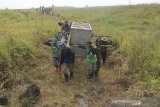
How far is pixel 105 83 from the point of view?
13.0m

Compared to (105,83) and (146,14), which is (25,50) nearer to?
(105,83)

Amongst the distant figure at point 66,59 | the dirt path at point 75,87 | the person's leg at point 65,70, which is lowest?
the dirt path at point 75,87

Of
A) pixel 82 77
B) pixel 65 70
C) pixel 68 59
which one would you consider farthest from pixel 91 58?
pixel 65 70

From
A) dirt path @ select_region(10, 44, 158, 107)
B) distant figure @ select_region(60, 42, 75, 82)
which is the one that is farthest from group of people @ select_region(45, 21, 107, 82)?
dirt path @ select_region(10, 44, 158, 107)

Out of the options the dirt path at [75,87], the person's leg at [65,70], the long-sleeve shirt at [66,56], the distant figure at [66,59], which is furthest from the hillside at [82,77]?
the long-sleeve shirt at [66,56]

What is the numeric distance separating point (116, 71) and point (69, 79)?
1.94m

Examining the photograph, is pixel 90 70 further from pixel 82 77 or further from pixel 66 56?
pixel 66 56

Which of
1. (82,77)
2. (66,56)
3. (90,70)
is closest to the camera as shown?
(66,56)

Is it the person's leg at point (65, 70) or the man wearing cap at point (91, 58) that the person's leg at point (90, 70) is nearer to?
the man wearing cap at point (91, 58)

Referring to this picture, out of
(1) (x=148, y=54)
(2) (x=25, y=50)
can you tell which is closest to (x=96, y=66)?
(1) (x=148, y=54)

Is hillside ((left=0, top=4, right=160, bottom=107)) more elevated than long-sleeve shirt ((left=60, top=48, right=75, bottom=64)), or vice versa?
long-sleeve shirt ((left=60, top=48, right=75, bottom=64))

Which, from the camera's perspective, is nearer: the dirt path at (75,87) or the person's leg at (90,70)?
the dirt path at (75,87)

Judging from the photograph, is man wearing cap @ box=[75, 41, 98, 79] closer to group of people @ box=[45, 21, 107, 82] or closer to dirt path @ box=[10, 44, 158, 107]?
group of people @ box=[45, 21, 107, 82]

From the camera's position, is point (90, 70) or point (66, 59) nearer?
point (66, 59)
